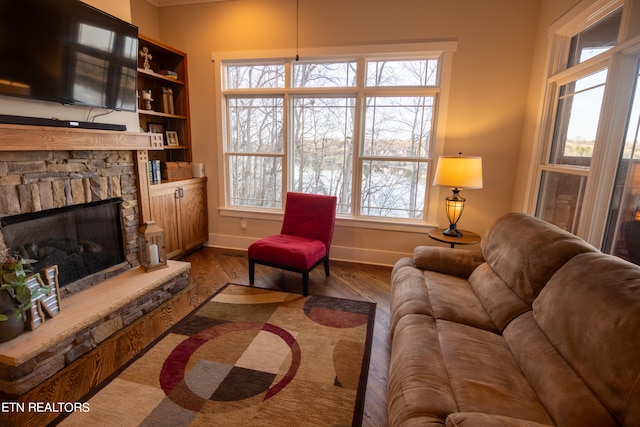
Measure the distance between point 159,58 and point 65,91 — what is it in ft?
6.52

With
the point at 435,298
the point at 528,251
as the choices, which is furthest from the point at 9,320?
the point at 528,251

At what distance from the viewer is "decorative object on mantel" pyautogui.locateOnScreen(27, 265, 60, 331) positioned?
188 cm

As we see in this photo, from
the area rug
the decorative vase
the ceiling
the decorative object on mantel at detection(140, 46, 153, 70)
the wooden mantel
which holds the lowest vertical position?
the area rug

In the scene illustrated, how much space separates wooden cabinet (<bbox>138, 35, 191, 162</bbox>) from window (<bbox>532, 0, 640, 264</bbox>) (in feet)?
12.7

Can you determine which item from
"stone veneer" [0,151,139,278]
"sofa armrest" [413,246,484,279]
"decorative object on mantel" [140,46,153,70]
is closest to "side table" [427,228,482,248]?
"sofa armrest" [413,246,484,279]

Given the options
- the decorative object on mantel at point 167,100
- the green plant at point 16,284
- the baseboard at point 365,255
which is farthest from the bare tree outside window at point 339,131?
the green plant at point 16,284

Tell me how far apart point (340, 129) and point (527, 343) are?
2.79 meters

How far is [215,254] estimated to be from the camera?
13.1ft

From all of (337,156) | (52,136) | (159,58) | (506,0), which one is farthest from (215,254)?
(506,0)

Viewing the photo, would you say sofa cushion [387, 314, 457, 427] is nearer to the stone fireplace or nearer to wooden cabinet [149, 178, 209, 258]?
the stone fireplace

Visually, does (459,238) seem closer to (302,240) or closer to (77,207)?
(302,240)

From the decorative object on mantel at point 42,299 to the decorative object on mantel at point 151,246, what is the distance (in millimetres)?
749

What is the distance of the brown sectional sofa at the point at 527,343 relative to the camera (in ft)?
3.50

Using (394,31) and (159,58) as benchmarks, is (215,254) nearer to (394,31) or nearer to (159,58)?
(159,58)
